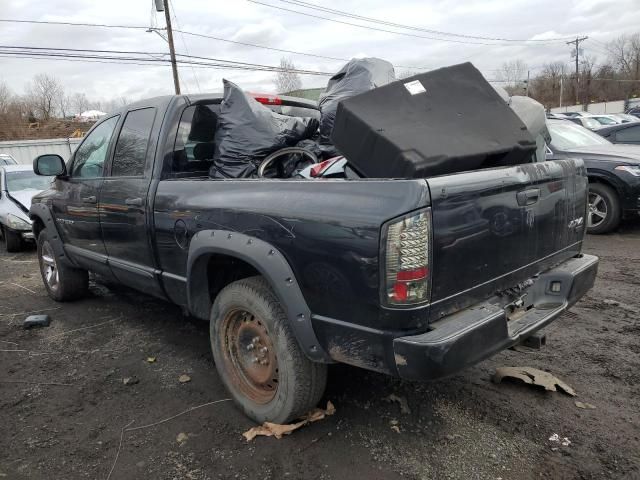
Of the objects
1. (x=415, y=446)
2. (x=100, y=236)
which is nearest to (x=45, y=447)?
(x=100, y=236)

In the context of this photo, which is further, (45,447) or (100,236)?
(100,236)

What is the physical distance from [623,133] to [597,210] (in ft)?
9.88

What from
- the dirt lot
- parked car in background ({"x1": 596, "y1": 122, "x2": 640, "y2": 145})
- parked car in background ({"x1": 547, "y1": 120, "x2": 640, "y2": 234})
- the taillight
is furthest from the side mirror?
parked car in background ({"x1": 596, "y1": 122, "x2": 640, "y2": 145})

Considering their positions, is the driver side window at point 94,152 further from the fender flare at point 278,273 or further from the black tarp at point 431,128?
the black tarp at point 431,128

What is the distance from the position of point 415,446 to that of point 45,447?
2.09 meters

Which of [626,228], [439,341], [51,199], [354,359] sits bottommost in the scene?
[626,228]

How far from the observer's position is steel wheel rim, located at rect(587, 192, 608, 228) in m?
7.36

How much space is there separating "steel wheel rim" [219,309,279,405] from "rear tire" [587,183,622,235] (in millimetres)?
6286

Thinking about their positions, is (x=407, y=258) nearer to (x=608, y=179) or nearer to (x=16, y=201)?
(x=608, y=179)

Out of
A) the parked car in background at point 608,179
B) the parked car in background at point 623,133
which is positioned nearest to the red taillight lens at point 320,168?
the parked car in background at point 608,179

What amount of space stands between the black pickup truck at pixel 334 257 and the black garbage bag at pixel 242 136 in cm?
26

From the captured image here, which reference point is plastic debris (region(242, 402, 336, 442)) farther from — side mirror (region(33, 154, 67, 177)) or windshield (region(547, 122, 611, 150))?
windshield (region(547, 122, 611, 150))

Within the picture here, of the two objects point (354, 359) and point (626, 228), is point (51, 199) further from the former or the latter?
point (626, 228)

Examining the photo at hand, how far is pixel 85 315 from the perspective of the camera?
505 centimetres
